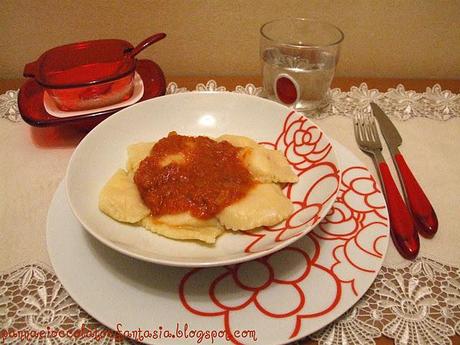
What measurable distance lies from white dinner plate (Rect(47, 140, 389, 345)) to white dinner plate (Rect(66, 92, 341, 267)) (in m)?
0.05

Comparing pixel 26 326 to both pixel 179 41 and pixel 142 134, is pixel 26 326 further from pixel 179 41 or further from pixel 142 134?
pixel 179 41

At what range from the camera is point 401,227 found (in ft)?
3.23

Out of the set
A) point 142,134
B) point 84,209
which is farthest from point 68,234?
point 142,134

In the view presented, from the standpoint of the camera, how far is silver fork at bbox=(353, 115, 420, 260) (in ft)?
3.16

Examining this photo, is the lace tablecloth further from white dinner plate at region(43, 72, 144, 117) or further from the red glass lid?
the red glass lid

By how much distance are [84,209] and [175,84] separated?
91 centimetres

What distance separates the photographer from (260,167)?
1.04m

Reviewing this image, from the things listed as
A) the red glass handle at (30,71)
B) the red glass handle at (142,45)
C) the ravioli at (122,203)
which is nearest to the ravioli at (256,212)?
the ravioli at (122,203)

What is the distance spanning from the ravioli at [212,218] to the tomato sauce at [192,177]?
12 mm

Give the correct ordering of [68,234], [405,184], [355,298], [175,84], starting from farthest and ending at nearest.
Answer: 1. [175,84]
2. [405,184]
3. [68,234]
4. [355,298]

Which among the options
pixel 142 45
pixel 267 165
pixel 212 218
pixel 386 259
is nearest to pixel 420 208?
pixel 386 259

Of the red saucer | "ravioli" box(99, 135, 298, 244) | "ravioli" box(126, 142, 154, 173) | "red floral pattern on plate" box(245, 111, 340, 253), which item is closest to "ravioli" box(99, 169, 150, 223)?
"ravioli" box(99, 135, 298, 244)

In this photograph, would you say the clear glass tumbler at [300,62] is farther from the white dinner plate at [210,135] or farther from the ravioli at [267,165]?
the ravioli at [267,165]

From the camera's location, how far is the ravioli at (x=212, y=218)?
0.92 m
